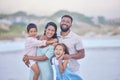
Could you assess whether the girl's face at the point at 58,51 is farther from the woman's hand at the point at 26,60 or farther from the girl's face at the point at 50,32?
the woman's hand at the point at 26,60

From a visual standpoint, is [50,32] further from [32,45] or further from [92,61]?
[92,61]

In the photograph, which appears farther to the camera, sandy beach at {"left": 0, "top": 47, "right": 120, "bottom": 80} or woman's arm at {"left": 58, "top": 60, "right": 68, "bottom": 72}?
sandy beach at {"left": 0, "top": 47, "right": 120, "bottom": 80}

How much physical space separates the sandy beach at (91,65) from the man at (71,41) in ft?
0.20

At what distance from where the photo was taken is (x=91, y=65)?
7.57 feet

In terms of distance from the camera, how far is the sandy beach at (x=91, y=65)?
2295 millimetres

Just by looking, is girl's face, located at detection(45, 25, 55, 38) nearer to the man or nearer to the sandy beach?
the man

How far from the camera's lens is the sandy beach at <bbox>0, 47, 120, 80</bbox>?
7.53 feet

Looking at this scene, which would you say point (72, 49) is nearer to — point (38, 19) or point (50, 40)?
point (50, 40)

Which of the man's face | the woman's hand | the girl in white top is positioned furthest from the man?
the woman's hand

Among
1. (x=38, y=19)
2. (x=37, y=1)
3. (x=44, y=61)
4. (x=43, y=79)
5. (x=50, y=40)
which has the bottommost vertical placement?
(x=43, y=79)

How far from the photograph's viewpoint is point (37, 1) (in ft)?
7.74

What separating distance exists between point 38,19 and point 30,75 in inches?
19.4

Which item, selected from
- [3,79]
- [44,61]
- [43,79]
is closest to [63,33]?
[44,61]

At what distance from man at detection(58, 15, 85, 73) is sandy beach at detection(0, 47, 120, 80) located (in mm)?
60
